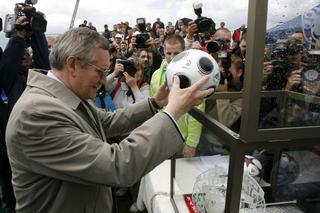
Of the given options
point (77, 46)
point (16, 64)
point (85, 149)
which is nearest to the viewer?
point (85, 149)

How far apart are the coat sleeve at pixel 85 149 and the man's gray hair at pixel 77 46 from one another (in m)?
0.23

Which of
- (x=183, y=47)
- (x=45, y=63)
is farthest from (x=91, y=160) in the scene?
(x=45, y=63)

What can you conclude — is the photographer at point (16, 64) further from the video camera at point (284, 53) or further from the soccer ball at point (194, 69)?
the video camera at point (284, 53)

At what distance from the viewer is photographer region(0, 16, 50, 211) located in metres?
2.61

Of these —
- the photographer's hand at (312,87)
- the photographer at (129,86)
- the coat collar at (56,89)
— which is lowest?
the photographer at (129,86)

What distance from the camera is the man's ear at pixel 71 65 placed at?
1189 millimetres

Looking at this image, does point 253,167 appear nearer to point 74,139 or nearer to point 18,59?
point 74,139

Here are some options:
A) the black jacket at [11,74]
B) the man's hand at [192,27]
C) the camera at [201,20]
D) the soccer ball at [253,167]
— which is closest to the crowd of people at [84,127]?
the soccer ball at [253,167]

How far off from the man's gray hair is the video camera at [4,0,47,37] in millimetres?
1775

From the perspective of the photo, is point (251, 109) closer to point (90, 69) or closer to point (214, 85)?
point (214, 85)

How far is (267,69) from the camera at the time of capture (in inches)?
37.3

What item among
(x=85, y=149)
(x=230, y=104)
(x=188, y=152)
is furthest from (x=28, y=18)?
(x=85, y=149)

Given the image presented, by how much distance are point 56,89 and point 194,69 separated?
22.1 inches

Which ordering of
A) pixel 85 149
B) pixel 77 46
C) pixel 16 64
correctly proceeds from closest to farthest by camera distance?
pixel 85 149, pixel 77 46, pixel 16 64
